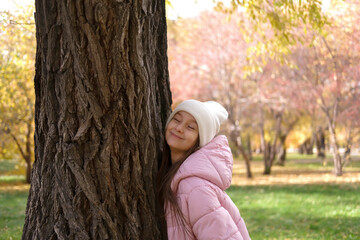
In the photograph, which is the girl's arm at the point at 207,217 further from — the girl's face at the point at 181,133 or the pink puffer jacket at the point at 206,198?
the girl's face at the point at 181,133

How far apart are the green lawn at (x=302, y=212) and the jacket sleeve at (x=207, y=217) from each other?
Result: 398cm

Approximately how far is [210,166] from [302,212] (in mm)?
6662

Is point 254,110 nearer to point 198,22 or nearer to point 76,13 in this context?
point 198,22

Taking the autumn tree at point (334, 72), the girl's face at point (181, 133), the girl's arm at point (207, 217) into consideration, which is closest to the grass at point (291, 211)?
the girl's face at point (181, 133)

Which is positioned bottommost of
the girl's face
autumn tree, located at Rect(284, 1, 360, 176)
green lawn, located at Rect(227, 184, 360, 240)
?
green lawn, located at Rect(227, 184, 360, 240)

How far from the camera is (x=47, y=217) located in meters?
2.68

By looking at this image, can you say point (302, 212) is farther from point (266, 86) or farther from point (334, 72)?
point (266, 86)

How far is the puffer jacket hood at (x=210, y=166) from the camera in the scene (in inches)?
109

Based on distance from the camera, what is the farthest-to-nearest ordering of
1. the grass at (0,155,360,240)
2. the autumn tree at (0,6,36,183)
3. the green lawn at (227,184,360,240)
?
the autumn tree at (0,6,36,183) → the green lawn at (227,184,360,240) → the grass at (0,155,360,240)

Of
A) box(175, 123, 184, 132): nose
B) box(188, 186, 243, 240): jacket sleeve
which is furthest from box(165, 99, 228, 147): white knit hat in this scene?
box(188, 186, 243, 240): jacket sleeve

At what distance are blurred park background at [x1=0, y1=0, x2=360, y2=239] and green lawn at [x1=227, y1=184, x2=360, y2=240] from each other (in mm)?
21

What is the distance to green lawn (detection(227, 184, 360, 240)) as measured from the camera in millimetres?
6840

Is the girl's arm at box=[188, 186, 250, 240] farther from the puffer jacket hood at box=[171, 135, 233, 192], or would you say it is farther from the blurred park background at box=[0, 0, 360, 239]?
the blurred park background at box=[0, 0, 360, 239]

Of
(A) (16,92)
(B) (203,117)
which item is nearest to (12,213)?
(A) (16,92)
